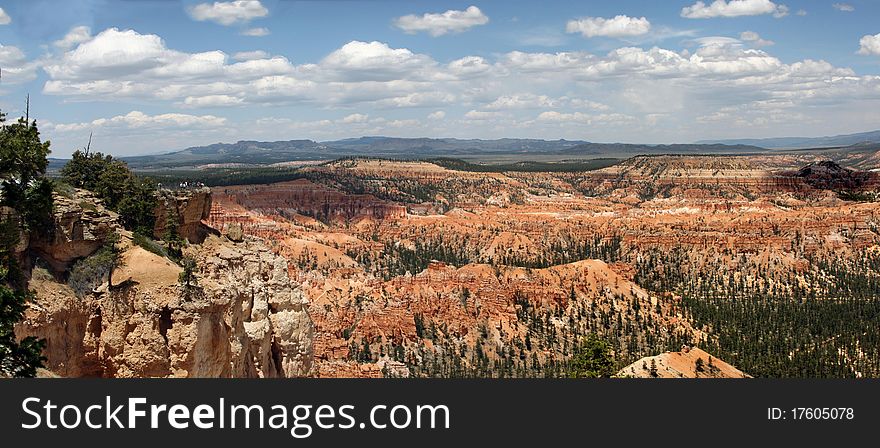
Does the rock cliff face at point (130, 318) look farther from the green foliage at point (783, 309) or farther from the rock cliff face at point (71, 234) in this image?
the green foliage at point (783, 309)

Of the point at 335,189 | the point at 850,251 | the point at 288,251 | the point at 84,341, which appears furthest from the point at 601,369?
the point at 335,189

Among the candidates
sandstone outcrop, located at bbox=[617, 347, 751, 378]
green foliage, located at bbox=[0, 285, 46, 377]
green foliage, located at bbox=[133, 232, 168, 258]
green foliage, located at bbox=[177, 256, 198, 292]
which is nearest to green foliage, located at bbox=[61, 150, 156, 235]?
green foliage, located at bbox=[133, 232, 168, 258]

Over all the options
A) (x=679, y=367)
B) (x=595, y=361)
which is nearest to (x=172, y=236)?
(x=595, y=361)

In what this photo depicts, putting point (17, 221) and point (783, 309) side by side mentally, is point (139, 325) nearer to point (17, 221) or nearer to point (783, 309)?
point (17, 221)

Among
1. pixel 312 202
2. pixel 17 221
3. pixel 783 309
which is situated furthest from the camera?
pixel 312 202

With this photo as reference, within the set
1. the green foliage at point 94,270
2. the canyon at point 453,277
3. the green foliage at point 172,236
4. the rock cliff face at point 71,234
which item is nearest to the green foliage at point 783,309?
the canyon at point 453,277

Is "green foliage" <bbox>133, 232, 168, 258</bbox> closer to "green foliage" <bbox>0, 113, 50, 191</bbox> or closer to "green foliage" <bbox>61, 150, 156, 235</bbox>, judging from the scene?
"green foliage" <bbox>61, 150, 156, 235</bbox>

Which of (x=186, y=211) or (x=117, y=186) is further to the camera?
(x=186, y=211)

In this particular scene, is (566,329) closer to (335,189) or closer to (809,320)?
(809,320)

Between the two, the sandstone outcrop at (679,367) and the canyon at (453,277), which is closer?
the canyon at (453,277)
